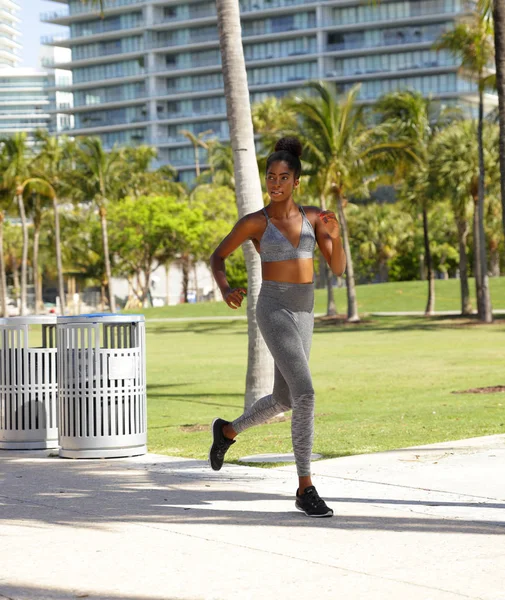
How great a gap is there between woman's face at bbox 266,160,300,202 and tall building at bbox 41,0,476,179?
114 m

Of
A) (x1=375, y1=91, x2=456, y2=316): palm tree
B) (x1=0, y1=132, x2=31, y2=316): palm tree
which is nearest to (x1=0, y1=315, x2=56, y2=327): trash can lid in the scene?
(x1=375, y1=91, x2=456, y2=316): palm tree

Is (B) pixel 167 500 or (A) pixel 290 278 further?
(B) pixel 167 500

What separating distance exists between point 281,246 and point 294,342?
0.54 metres

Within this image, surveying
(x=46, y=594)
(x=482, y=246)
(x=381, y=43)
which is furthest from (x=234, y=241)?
(x=381, y=43)

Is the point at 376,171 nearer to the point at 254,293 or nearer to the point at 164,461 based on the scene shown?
the point at 254,293

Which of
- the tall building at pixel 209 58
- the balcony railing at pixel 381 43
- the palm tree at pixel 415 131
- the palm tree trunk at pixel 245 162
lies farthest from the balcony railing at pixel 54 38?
the palm tree trunk at pixel 245 162

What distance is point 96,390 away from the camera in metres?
8.48

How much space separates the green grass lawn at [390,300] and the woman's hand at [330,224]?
52.8 m

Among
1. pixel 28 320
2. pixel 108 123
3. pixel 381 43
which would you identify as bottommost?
pixel 28 320

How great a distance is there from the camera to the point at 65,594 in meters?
4.45

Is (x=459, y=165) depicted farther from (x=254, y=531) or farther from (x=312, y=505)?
(x=254, y=531)

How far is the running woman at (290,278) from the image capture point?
19.9 feet

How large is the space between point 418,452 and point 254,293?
3.90m

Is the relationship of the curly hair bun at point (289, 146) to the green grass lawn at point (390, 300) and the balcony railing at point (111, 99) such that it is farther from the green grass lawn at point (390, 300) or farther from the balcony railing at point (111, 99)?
the balcony railing at point (111, 99)
